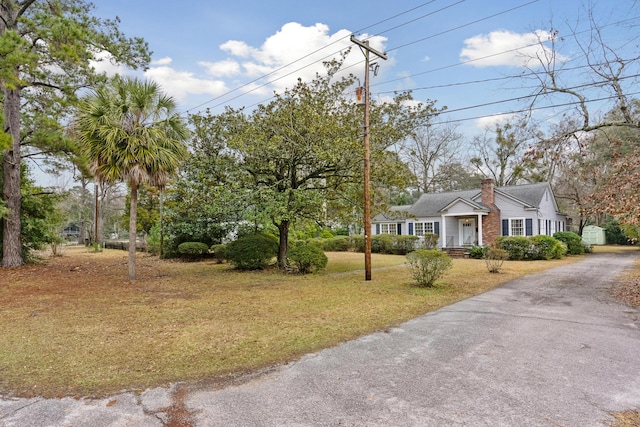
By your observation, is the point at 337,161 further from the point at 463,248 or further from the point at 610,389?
the point at 463,248

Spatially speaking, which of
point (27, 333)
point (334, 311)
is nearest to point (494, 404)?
point (334, 311)

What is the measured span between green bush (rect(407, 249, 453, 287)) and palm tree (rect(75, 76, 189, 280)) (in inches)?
302

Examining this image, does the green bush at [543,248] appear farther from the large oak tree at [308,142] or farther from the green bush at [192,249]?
the green bush at [192,249]

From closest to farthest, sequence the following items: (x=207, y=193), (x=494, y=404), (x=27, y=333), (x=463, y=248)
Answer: (x=494, y=404)
(x=27, y=333)
(x=207, y=193)
(x=463, y=248)

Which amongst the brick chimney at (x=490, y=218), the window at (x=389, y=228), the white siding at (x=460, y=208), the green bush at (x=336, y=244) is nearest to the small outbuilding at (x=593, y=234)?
the brick chimney at (x=490, y=218)

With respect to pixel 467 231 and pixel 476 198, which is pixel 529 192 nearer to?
pixel 476 198

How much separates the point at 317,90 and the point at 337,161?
262cm

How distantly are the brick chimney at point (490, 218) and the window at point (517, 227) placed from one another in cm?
80

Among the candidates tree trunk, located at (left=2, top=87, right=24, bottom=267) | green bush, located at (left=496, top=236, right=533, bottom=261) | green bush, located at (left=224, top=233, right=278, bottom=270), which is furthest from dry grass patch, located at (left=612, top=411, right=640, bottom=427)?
green bush, located at (left=496, top=236, right=533, bottom=261)

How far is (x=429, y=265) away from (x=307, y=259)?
4.59m

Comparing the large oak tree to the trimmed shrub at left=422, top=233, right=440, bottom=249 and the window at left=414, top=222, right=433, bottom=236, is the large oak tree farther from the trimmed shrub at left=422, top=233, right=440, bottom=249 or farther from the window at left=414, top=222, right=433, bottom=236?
the window at left=414, top=222, right=433, bottom=236

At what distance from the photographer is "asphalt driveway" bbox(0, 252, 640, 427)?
3180 mm

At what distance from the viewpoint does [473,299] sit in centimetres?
884

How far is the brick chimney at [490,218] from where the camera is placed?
2423cm
